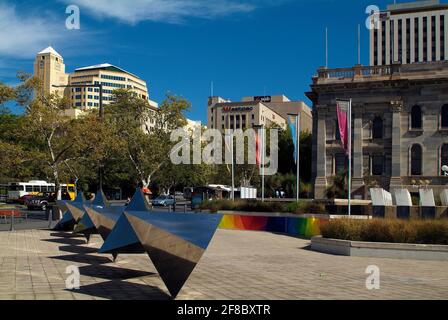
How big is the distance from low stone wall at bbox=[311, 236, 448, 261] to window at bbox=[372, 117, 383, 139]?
40.7m

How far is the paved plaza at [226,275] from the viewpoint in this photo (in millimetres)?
9789

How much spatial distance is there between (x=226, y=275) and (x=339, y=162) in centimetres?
4591

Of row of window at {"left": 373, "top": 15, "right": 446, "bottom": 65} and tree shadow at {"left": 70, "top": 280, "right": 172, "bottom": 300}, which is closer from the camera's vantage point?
tree shadow at {"left": 70, "top": 280, "right": 172, "bottom": 300}

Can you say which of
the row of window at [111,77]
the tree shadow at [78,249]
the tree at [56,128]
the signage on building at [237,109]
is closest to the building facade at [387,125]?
the tree at [56,128]

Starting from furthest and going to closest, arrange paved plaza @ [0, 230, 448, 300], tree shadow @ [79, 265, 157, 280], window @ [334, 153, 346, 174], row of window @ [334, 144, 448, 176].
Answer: window @ [334, 153, 346, 174] → row of window @ [334, 144, 448, 176] → tree shadow @ [79, 265, 157, 280] → paved plaza @ [0, 230, 448, 300]

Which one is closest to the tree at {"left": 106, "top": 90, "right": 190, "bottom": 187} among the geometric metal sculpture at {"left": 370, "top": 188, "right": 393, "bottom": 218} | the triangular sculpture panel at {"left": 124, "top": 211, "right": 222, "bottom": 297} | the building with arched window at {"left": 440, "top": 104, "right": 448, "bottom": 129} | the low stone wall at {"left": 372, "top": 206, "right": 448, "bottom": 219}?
the building with arched window at {"left": 440, "top": 104, "right": 448, "bottom": 129}

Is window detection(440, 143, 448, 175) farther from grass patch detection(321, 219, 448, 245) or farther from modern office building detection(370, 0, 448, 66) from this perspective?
modern office building detection(370, 0, 448, 66)

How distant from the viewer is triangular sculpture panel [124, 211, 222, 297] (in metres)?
8.89

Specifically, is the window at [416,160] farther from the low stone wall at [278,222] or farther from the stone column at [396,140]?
the low stone wall at [278,222]

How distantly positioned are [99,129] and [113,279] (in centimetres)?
2363

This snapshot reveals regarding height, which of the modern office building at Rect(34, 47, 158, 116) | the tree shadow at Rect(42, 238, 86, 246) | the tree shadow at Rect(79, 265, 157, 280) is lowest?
the tree shadow at Rect(42, 238, 86, 246)

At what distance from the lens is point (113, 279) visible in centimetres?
1119

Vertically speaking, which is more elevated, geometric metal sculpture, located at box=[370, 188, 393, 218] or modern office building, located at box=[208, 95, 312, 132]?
modern office building, located at box=[208, 95, 312, 132]

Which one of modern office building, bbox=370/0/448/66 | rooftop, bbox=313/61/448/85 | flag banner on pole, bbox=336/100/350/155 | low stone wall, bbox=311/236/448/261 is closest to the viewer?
low stone wall, bbox=311/236/448/261
